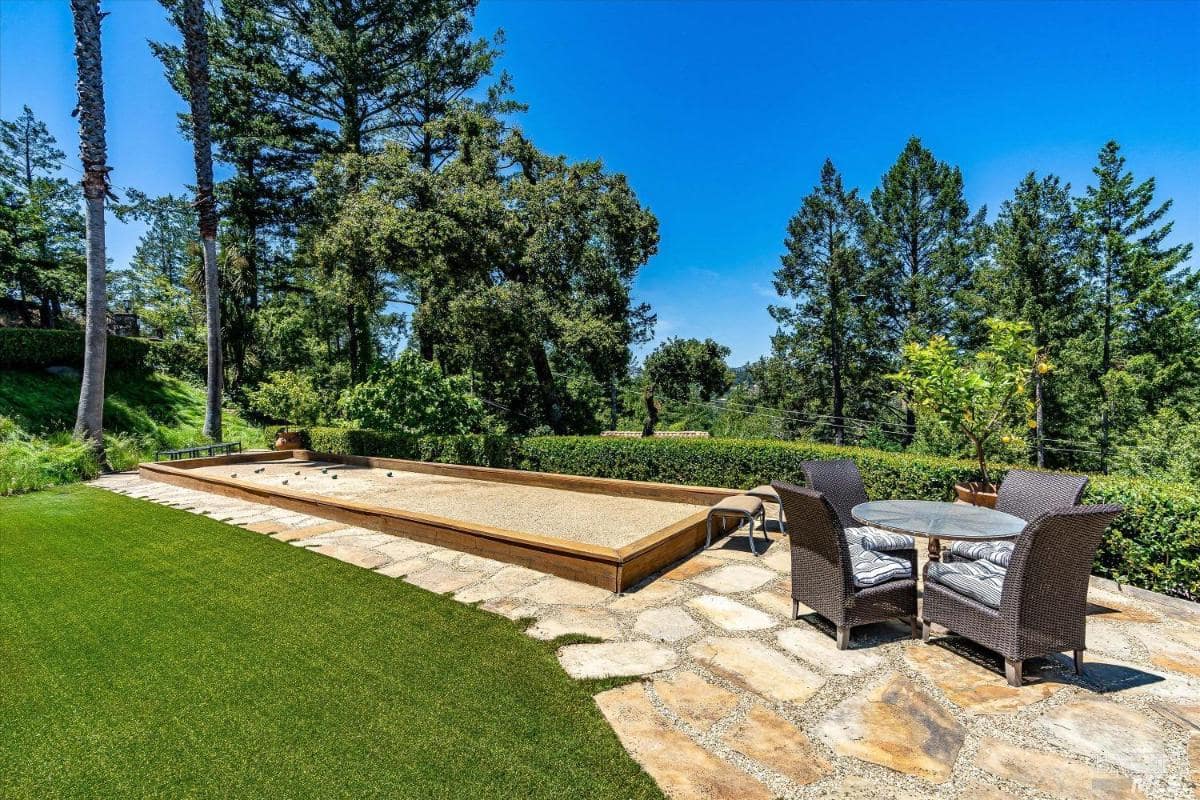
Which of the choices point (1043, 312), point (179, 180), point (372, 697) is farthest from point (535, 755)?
point (1043, 312)

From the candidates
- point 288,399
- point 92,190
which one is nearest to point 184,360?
point 288,399

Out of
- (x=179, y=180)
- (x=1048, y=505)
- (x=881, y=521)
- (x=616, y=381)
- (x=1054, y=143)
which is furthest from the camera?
(x=179, y=180)

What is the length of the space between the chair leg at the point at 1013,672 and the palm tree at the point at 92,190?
45.2 ft

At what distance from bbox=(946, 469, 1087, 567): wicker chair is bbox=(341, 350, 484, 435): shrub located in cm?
986

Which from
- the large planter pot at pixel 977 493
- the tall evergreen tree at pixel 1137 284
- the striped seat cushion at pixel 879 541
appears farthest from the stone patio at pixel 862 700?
the tall evergreen tree at pixel 1137 284

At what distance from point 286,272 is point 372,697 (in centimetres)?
2350

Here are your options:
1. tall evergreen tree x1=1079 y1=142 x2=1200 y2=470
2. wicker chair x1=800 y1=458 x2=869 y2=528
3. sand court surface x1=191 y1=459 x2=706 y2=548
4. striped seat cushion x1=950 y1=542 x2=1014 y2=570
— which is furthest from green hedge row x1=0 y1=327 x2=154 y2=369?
tall evergreen tree x1=1079 y1=142 x2=1200 y2=470

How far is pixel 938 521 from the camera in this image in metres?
3.20

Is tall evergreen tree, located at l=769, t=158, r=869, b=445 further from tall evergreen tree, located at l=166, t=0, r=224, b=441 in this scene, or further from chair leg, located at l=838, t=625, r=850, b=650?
chair leg, located at l=838, t=625, r=850, b=650

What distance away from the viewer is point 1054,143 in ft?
48.5

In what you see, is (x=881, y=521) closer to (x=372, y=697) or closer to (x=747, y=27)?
(x=372, y=697)

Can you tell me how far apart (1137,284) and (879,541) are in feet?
92.5

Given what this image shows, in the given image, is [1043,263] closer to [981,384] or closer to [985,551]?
[981,384]

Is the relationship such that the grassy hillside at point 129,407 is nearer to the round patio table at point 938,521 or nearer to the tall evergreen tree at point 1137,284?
the round patio table at point 938,521
